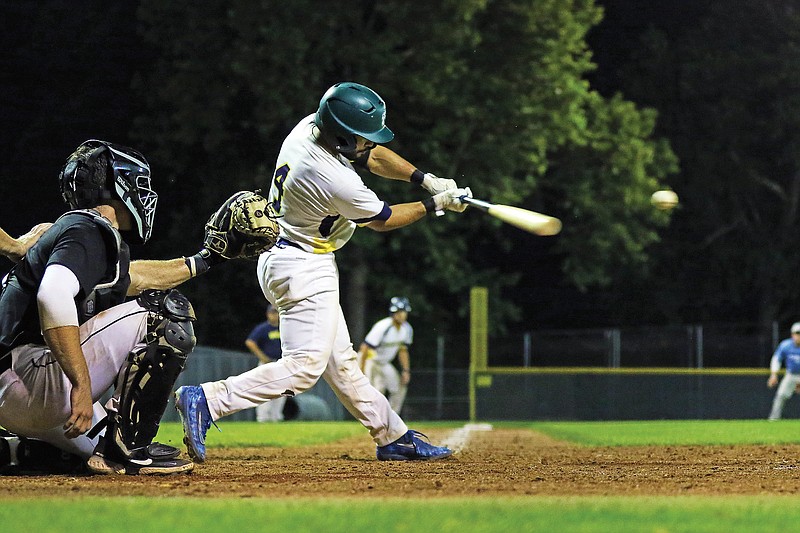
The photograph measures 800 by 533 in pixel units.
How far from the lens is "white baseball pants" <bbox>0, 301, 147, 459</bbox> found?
6.43 metres

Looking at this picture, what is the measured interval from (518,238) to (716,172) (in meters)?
7.55

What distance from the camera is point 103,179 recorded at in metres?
6.58

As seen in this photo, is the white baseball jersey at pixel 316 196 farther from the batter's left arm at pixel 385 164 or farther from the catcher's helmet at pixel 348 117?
the batter's left arm at pixel 385 164

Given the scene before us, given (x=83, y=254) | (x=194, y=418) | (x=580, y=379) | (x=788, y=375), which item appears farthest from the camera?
(x=580, y=379)

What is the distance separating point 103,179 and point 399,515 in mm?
2637

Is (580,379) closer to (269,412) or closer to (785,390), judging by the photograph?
(785,390)

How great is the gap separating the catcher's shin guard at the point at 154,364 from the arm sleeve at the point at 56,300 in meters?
0.61

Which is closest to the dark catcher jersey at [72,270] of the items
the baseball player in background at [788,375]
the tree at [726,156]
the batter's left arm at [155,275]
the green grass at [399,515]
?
the batter's left arm at [155,275]

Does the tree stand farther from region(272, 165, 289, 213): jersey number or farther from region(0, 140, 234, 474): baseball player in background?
region(0, 140, 234, 474): baseball player in background

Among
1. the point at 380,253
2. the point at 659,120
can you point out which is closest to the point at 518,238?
the point at 659,120

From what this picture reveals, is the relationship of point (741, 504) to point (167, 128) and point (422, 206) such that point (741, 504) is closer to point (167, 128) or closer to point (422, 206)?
point (422, 206)

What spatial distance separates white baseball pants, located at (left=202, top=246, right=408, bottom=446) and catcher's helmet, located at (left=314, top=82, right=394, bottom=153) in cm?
75

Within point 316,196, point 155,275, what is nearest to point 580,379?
point 316,196

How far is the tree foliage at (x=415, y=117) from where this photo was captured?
29.3 metres
